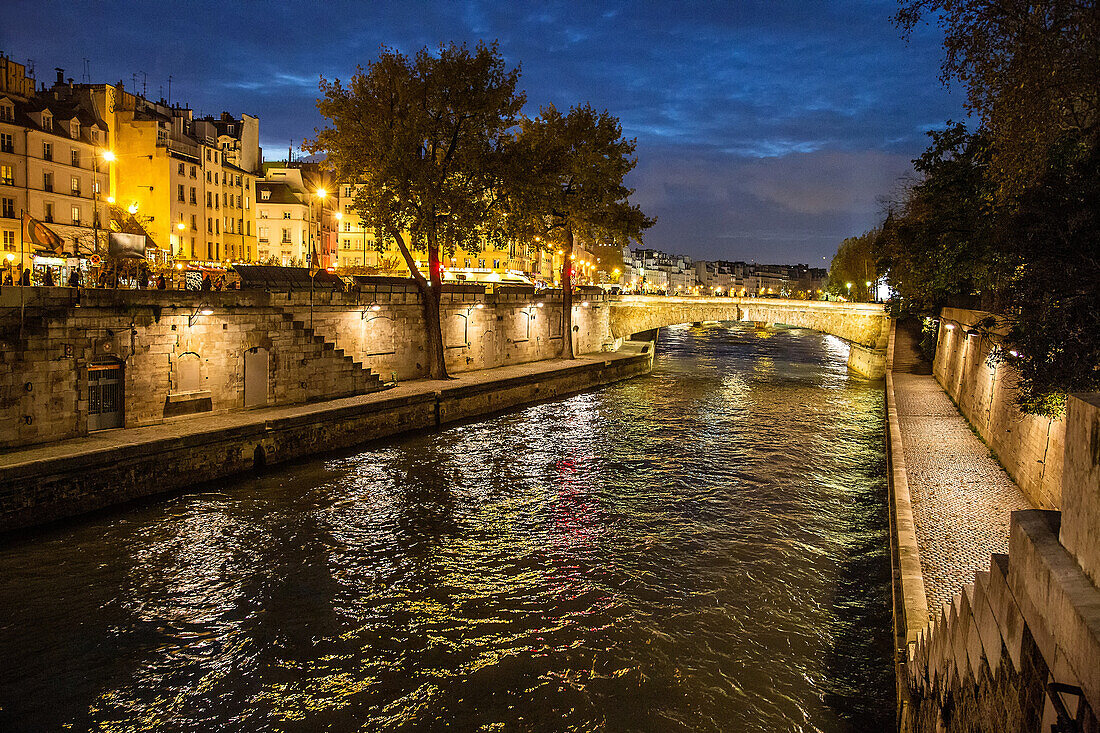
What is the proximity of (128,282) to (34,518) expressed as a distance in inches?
352

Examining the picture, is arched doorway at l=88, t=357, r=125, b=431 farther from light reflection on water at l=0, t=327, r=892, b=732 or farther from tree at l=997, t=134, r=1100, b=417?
tree at l=997, t=134, r=1100, b=417

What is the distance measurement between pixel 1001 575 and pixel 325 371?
23.9m

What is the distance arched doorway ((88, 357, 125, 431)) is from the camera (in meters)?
18.9

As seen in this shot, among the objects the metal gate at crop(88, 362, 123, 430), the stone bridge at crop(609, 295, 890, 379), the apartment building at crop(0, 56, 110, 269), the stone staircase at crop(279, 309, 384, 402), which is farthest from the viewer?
the stone bridge at crop(609, 295, 890, 379)

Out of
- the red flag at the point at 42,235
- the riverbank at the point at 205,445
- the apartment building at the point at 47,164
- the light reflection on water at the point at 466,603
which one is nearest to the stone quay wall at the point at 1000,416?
the light reflection on water at the point at 466,603

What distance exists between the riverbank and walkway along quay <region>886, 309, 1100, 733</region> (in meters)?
16.5

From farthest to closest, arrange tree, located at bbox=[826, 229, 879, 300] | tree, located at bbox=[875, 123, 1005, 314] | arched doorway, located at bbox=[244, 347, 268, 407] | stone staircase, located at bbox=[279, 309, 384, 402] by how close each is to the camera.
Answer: tree, located at bbox=[826, 229, 879, 300], tree, located at bbox=[875, 123, 1005, 314], stone staircase, located at bbox=[279, 309, 384, 402], arched doorway, located at bbox=[244, 347, 268, 407]

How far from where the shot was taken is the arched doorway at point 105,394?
62.1 feet

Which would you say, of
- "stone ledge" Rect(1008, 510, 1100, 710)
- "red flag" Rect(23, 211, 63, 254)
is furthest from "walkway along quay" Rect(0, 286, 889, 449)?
"stone ledge" Rect(1008, 510, 1100, 710)

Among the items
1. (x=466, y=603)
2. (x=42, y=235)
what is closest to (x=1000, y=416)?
(x=466, y=603)

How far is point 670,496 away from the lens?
63.0 feet

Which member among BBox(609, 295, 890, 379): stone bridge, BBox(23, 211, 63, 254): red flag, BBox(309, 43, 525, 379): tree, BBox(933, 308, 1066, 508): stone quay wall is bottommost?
BBox(933, 308, 1066, 508): stone quay wall

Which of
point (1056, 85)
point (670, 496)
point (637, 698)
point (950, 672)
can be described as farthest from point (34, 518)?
point (1056, 85)

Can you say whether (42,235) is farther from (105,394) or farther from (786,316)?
(786,316)
